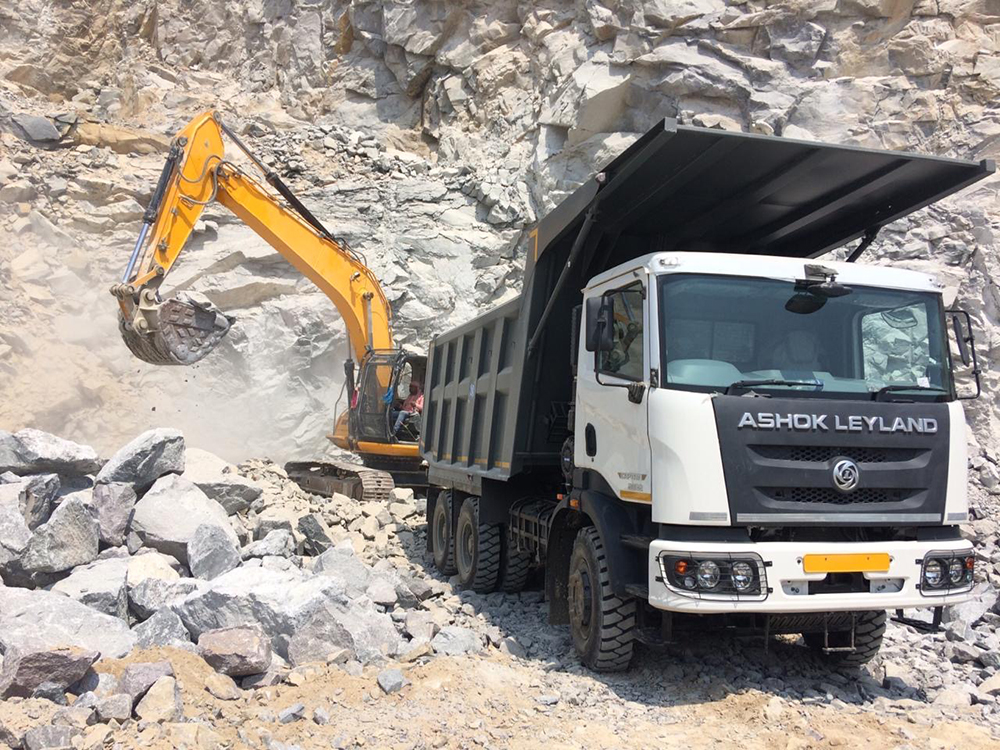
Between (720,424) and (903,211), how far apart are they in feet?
10.2

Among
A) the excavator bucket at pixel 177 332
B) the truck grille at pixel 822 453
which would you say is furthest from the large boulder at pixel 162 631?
the excavator bucket at pixel 177 332

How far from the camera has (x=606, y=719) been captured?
16.1 feet

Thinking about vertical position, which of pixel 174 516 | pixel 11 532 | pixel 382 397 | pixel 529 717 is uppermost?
pixel 382 397

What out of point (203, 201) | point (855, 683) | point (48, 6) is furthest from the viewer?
point (48, 6)

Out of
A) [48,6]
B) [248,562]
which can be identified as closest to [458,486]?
[248,562]

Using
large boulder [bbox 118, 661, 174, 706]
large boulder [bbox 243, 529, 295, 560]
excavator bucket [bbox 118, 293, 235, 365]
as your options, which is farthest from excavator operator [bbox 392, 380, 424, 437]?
large boulder [bbox 118, 661, 174, 706]

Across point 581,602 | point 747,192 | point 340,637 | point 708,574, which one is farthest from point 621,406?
point 340,637

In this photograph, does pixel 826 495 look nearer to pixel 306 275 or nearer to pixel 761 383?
pixel 761 383

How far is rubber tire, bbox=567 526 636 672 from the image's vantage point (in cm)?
543

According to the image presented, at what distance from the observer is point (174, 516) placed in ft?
26.2

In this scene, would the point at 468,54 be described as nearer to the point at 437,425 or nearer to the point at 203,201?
the point at 203,201

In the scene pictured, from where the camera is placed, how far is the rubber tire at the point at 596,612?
543 cm

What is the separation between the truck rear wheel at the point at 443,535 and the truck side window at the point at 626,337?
4.49m

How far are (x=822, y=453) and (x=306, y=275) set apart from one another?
9895 millimetres
